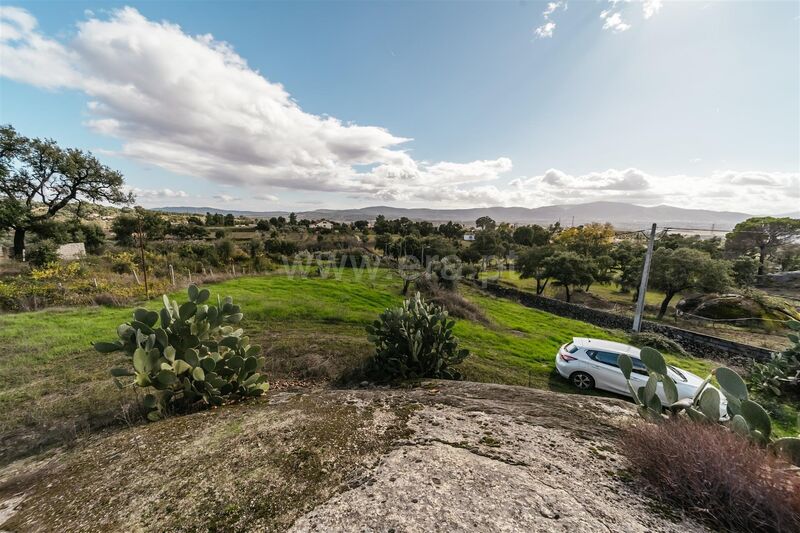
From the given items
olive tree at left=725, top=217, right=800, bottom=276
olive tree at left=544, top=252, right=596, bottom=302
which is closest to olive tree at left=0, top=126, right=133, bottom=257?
olive tree at left=544, top=252, right=596, bottom=302

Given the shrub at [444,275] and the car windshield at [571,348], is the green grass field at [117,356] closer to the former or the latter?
the car windshield at [571,348]

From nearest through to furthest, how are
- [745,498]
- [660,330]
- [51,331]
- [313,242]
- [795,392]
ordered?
[745,498]
[51,331]
[795,392]
[660,330]
[313,242]

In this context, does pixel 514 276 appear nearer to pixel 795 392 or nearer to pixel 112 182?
pixel 795 392

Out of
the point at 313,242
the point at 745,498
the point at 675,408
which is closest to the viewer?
the point at 745,498

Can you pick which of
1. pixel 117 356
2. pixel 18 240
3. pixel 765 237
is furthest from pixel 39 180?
pixel 765 237

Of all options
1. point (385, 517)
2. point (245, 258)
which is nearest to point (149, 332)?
point (385, 517)

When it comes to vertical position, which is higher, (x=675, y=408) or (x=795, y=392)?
(x=675, y=408)
